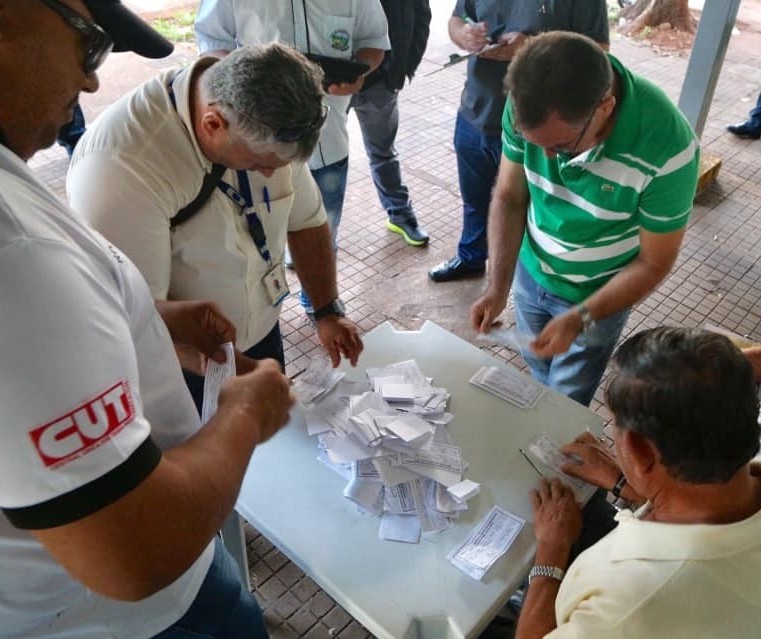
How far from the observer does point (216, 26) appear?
→ 246 cm

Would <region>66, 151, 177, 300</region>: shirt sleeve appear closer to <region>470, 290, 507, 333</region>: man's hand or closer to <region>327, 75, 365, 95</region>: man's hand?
<region>470, 290, 507, 333</region>: man's hand

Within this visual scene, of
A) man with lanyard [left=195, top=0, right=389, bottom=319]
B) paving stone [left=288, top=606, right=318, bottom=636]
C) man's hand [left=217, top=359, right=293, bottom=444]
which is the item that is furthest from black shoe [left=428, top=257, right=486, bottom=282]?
man's hand [left=217, top=359, right=293, bottom=444]

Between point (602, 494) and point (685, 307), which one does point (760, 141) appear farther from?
point (602, 494)

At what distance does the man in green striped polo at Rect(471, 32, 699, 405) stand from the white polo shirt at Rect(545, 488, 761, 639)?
3.18 ft

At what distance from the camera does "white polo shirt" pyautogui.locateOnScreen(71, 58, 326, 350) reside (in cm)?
147

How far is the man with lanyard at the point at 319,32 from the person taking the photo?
2.45 metres

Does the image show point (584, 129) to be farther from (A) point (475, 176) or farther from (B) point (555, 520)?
(A) point (475, 176)

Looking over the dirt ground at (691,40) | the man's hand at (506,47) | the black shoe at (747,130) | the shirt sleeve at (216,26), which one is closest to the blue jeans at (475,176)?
the man's hand at (506,47)

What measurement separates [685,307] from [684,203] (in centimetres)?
196

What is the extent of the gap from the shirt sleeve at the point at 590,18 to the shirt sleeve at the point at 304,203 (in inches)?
58.0

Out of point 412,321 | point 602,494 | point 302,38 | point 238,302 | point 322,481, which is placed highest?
point 302,38

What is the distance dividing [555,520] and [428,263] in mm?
2580

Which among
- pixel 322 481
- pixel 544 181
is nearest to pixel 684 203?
pixel 544 181

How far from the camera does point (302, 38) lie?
2.53 metres
